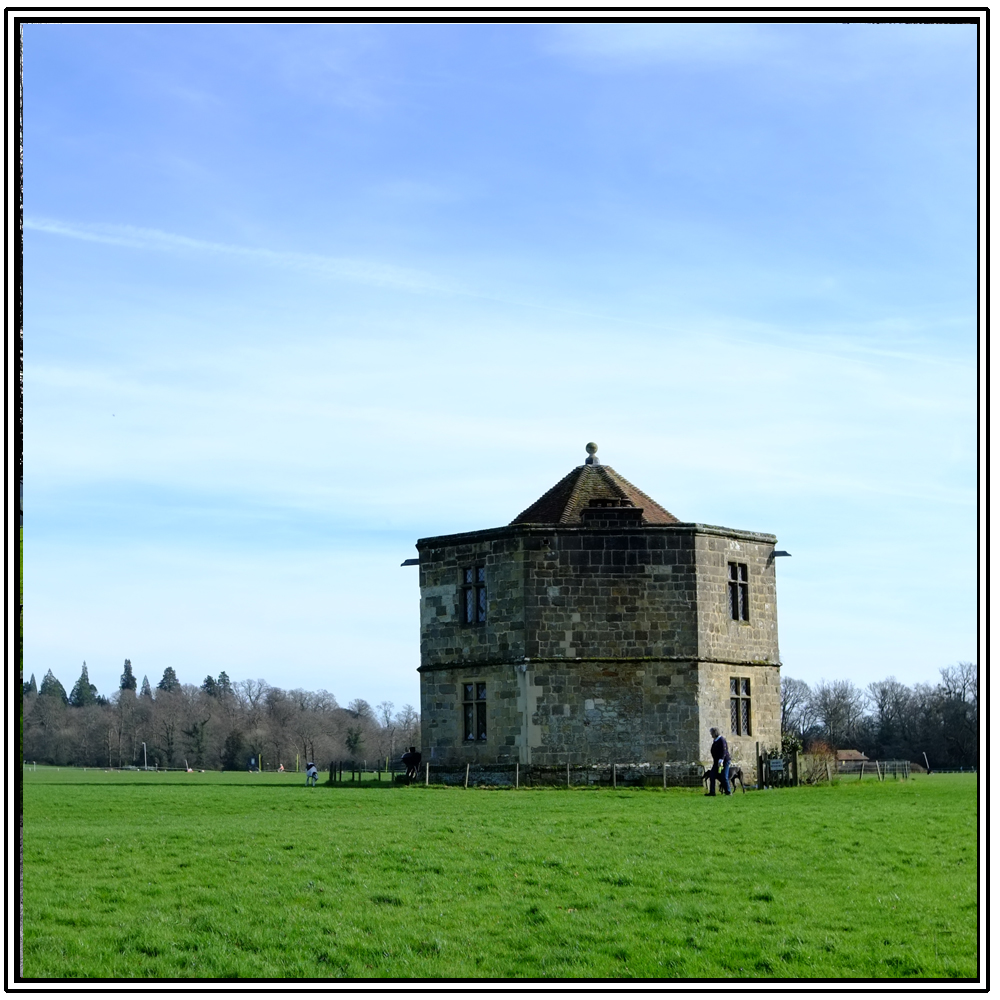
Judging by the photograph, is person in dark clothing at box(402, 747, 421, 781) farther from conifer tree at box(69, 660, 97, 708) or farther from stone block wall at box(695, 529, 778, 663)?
conifer tree at box(69, 660, 97, 708)

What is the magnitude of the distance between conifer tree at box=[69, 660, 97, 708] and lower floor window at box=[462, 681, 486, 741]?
320 feet

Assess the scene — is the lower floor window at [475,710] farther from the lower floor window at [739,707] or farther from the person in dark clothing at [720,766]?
the person in dark clothing at [720,766]

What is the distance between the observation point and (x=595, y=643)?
33844mm

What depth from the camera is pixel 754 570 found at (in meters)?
36.4

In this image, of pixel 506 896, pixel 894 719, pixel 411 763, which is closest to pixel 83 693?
pixel 894 719

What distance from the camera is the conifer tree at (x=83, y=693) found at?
125500 millimetres

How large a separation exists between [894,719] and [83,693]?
76803 millimetres

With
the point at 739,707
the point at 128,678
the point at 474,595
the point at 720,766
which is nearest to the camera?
the point at 720,766

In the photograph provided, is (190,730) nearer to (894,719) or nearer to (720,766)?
(894,719)

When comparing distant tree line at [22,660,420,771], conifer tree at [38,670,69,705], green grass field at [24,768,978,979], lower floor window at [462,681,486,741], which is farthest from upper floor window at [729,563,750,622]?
conifer tree at [38,670,69,705]

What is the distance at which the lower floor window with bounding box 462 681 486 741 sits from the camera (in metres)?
35.0
